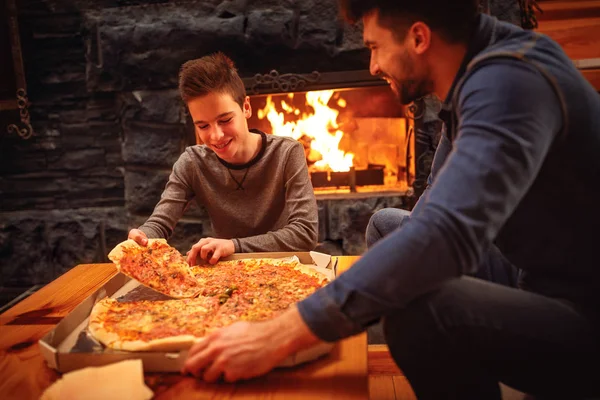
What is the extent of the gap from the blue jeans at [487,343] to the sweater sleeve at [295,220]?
903 mm

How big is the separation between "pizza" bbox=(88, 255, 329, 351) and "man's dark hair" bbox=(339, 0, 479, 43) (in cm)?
68

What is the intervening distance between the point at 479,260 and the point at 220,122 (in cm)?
126

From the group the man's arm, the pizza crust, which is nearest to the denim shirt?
the man's arm

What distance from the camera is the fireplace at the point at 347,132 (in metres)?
3.18

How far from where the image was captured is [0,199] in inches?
129

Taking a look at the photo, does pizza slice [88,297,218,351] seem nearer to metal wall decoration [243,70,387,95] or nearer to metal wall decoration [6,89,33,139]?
metal wall decoration [243,70,387,95]

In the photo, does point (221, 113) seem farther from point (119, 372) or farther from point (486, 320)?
point (486, 320)

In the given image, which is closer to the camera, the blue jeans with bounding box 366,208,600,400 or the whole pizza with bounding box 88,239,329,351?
the blue jeans with bounding box 366,208,600,400

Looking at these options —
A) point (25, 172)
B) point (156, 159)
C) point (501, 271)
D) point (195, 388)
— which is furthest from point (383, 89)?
point (195, 388)

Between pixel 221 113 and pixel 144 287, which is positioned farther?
pixel 221 113

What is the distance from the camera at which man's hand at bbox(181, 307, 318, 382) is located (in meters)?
0.91

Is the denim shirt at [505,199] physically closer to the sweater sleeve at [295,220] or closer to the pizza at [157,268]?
the pizza at [157,268]

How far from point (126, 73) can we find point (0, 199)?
1.21 meters

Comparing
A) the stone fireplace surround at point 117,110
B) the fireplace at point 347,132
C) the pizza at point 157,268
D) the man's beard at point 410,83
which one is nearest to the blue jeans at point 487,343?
the man's beard at point 410,83
